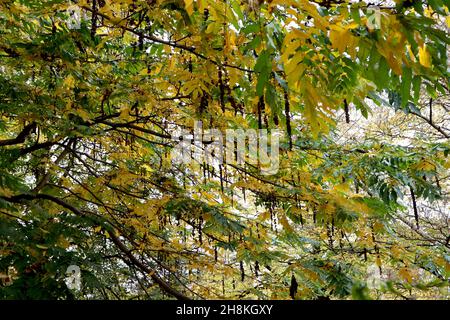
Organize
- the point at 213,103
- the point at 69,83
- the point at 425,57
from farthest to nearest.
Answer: the point at 69,83
the point at 213,103
the point at 425,57

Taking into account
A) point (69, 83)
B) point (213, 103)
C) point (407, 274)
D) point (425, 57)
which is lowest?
point (407, 274)

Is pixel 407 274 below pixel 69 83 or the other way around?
below

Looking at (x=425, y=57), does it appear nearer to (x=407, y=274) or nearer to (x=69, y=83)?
(x=69, y=83)

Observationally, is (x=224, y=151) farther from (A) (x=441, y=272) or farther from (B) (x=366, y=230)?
(A) (x=441, y=272)

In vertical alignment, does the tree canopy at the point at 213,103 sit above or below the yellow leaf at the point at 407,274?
above

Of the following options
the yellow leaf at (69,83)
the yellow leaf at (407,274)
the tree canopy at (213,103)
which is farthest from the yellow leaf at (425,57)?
the yellow leaf at (407,274)

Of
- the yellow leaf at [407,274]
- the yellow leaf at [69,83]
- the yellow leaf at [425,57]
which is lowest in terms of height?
the yellow leaf at [407,274]

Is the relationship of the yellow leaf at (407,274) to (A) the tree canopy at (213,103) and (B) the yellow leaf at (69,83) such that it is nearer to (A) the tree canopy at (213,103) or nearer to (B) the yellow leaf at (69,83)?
(A) the tree canopy at (213,103)

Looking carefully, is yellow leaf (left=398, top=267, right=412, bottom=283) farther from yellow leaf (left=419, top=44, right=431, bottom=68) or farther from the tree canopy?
yellow leaf (left=419, top=44, right=431, bottom=68)

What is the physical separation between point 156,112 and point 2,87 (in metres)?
1.15

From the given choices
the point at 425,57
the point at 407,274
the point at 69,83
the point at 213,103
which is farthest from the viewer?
the point at 407,274

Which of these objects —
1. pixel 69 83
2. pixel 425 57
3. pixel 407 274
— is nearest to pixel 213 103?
pixel 69 83

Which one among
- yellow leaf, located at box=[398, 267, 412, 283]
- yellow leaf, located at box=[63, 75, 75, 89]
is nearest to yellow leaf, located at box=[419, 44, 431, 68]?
yellow leaf, located at box=[63, 75, 75, 89]
